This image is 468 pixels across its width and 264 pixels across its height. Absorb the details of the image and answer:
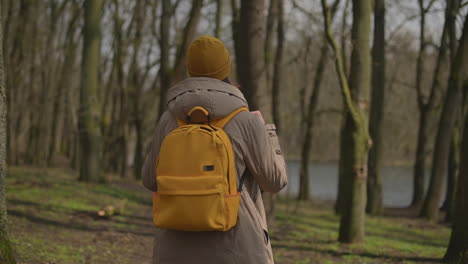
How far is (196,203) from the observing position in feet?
7.74

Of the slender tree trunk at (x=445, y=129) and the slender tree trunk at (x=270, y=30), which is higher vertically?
the slender tree trunk at (x=270, y=30)

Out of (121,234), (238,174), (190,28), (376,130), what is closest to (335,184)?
(376,130)

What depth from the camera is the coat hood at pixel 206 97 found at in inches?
97.7

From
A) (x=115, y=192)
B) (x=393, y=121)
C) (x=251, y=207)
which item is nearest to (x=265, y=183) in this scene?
(x=251, y=207)

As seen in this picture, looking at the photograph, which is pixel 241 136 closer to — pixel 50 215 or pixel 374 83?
pixel 50 215

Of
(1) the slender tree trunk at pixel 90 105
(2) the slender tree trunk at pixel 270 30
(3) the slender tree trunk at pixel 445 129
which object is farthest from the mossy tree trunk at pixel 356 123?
(1) the slender tree trunk at pixel 90 105

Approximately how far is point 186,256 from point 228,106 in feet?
2.50

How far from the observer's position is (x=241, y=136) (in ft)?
8.20

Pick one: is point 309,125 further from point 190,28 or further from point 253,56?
point 253,56

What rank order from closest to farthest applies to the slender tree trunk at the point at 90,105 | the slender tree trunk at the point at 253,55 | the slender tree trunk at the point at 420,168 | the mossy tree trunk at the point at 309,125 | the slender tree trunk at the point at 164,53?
the slender tree trunk at the point at 253,55 < the slender tree trunk at the point at 90,105 < the slender tree trunk at the point at 164,53 < the slender tree trunk at the point at 420,168 < the mossy tree trunk at the point at 309,125

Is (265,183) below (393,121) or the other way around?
below

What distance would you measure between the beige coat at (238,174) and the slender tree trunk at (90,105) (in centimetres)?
1208

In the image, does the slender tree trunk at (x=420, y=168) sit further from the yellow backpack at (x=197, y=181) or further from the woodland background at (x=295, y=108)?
the yellow backpack at (x=197, y=181)

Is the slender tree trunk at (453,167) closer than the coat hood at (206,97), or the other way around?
the coat hood at (206,97)
